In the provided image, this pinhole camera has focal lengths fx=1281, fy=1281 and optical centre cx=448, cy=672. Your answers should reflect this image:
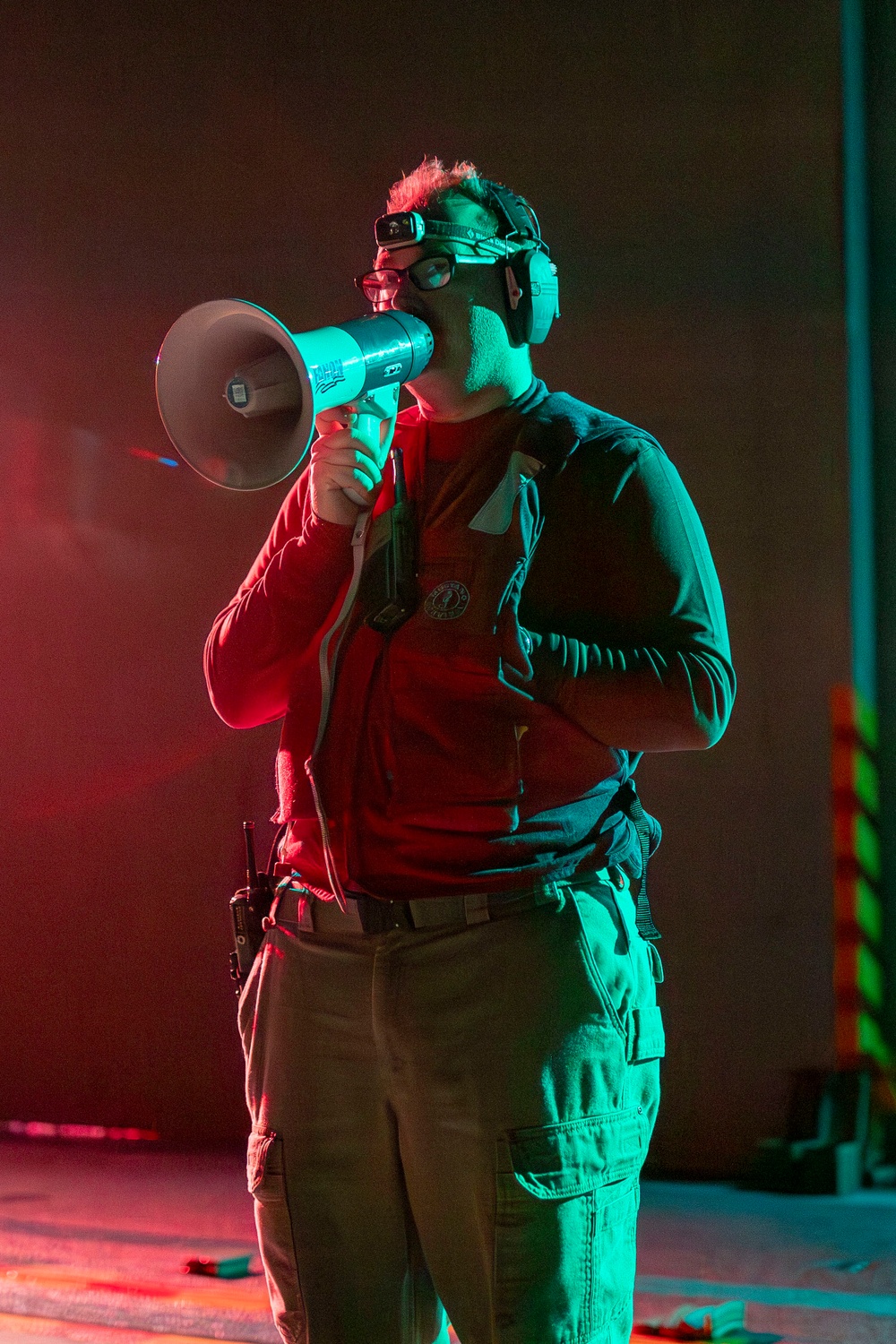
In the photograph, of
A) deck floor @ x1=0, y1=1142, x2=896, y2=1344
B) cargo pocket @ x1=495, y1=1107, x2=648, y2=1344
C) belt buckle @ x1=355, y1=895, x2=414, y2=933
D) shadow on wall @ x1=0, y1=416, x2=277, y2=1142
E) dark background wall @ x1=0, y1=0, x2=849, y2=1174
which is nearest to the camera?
cargo pocket @ x1=495, y1=1107, x2=648, y2=1344

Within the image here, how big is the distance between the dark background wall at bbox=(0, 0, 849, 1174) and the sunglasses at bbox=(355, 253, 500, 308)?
1991mm

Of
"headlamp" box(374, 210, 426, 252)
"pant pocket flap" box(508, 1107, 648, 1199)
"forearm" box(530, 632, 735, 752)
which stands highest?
"headlamp" box(374, 210, 426, 252)

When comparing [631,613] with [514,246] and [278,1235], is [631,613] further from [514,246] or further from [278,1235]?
[278,1235]

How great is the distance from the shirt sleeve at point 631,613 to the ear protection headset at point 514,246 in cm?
21

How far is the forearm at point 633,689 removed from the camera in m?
1.26

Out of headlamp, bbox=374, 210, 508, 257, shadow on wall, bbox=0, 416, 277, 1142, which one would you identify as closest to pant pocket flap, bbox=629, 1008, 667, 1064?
headlamp, bbox=374, 210, 508, 257

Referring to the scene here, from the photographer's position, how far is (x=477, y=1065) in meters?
1.24

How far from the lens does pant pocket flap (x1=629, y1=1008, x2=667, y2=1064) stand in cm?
129

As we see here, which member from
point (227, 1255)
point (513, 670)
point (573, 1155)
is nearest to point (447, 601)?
point (513, 670)

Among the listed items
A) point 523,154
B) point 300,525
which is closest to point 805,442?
point 523,154

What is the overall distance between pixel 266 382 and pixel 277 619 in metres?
0.26

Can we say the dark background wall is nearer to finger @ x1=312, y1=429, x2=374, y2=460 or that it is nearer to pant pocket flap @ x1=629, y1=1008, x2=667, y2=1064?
pant pocket flap @ x1=629, y1=1008, x2=667, y2=1064

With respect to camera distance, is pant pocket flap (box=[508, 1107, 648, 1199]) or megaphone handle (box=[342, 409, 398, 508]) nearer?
pant pocket flap (box=[508, 1107, 648, 1199])

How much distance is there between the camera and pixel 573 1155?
122 centimetres
